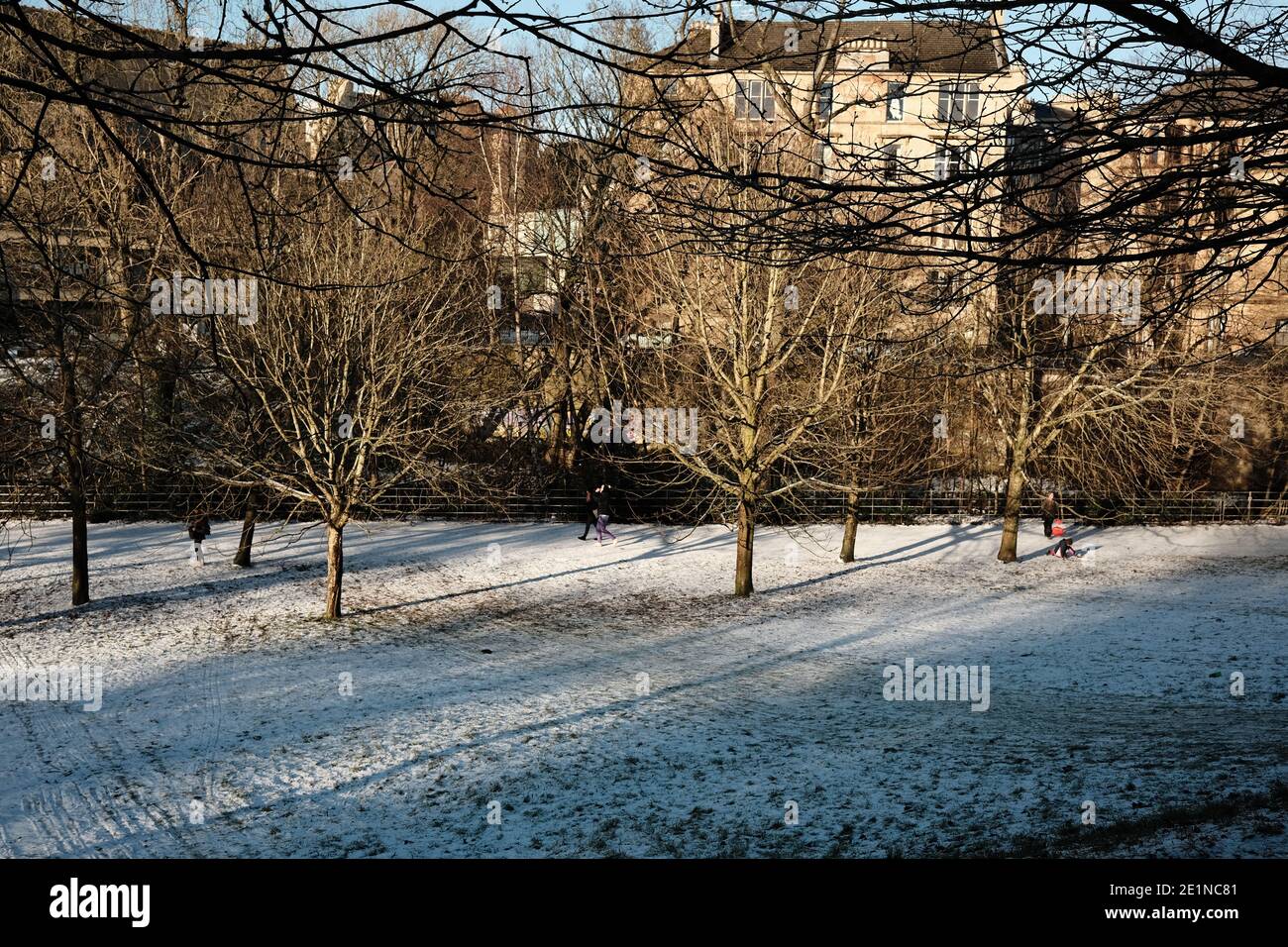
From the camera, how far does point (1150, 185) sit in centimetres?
559

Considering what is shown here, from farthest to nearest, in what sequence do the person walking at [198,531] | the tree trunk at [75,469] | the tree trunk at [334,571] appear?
the person walking at [198,531] < the tree trunk at [334,571] < the tree trunk at [75,469]

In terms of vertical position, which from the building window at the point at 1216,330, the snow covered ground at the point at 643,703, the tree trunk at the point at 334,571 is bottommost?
the snow covered ground at the point at 643,703

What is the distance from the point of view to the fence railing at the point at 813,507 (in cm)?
3036

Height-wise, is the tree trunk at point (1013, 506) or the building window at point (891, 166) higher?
the building window at point (891, 166)

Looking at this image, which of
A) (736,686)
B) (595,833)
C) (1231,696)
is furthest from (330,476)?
(1231,696)

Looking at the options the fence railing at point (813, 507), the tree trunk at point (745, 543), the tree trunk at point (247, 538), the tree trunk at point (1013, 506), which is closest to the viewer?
the tree trunk at point (745, 543)

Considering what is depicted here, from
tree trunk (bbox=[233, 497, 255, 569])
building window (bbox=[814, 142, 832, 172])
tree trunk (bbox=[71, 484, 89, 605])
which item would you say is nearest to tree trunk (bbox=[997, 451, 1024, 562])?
building window (bbox=[814, 142, 832, 172])

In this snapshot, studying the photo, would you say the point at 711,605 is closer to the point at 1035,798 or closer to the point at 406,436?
the point at 406,436

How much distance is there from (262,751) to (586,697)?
484cm

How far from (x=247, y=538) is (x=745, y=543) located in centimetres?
1235

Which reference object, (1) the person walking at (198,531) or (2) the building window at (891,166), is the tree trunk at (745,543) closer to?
(1) the person walking at (198,531)

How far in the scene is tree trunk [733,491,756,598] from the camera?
22.6 m

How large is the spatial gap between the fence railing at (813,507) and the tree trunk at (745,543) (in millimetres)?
6097

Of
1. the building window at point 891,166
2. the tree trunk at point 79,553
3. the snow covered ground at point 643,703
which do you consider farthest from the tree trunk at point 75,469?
the building window at point 891,166
